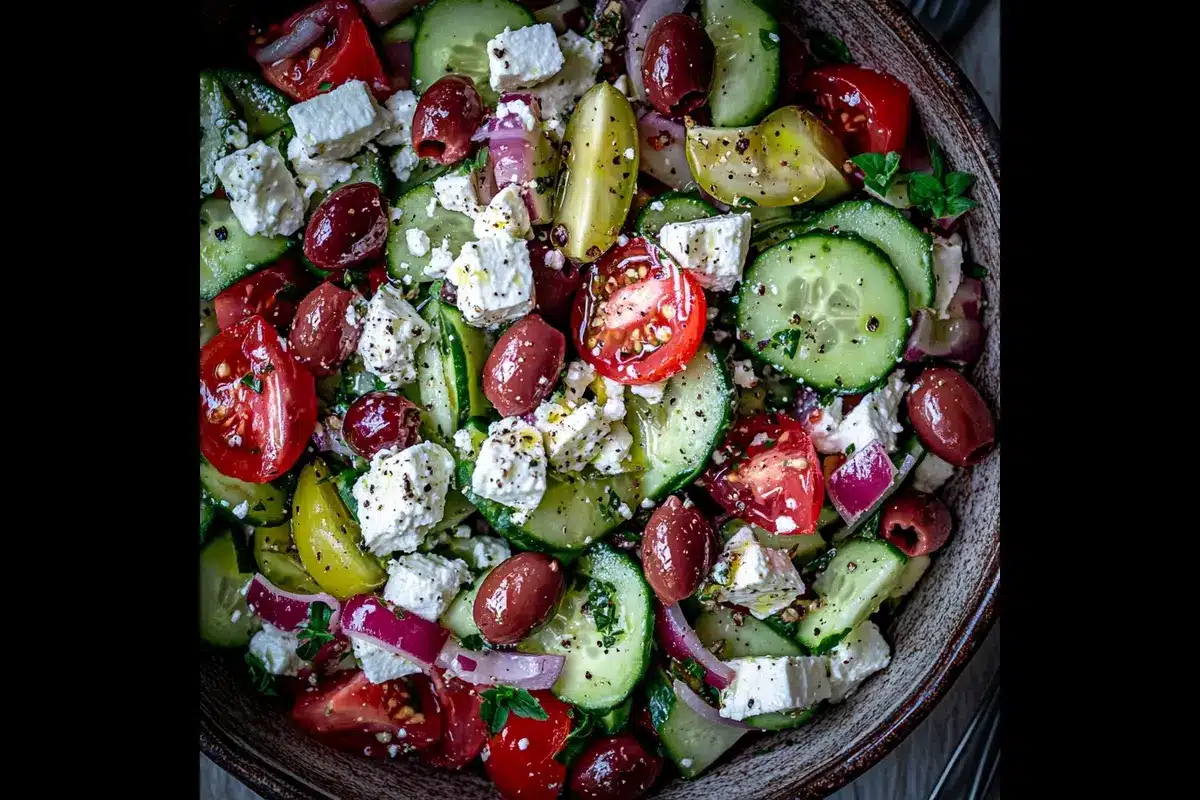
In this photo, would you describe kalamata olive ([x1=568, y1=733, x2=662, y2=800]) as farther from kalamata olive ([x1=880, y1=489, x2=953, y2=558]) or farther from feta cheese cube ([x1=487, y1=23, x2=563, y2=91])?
feta cheese cube ([x1=487, y1=23, x2=563, y2=91])

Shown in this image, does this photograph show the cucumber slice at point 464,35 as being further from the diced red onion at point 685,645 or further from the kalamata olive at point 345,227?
the diced red onion at point 685,645

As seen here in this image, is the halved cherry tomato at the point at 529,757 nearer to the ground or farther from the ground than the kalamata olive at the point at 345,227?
nearer to the ground

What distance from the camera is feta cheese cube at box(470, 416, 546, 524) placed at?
2322 mm

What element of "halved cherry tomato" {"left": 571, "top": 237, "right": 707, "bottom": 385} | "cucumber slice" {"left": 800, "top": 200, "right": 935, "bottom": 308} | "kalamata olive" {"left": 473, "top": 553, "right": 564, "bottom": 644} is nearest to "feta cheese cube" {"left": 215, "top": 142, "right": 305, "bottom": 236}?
"halved cherry tomato" {"left": 571, "top": 237, "right": 707, "bottom": 385}

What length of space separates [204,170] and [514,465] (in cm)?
99

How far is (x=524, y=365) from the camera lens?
2314 mm

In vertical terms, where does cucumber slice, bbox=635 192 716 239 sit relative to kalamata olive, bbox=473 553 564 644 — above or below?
above

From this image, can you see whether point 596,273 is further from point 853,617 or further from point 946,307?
point 853,617

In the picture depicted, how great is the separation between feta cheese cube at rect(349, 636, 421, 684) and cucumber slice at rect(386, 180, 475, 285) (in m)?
0.84

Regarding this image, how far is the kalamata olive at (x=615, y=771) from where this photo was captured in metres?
2.44

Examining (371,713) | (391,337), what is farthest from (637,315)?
(371,713)

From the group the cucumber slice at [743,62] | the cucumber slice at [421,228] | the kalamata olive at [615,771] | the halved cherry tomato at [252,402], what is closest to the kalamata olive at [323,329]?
the halved cherry tomato at [252,402]

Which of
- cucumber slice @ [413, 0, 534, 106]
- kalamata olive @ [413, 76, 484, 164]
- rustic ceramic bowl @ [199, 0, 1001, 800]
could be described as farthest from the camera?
cucumber slice @ [413, 0, 534, 106]

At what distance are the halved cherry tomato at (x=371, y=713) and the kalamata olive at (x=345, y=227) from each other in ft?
3.18
